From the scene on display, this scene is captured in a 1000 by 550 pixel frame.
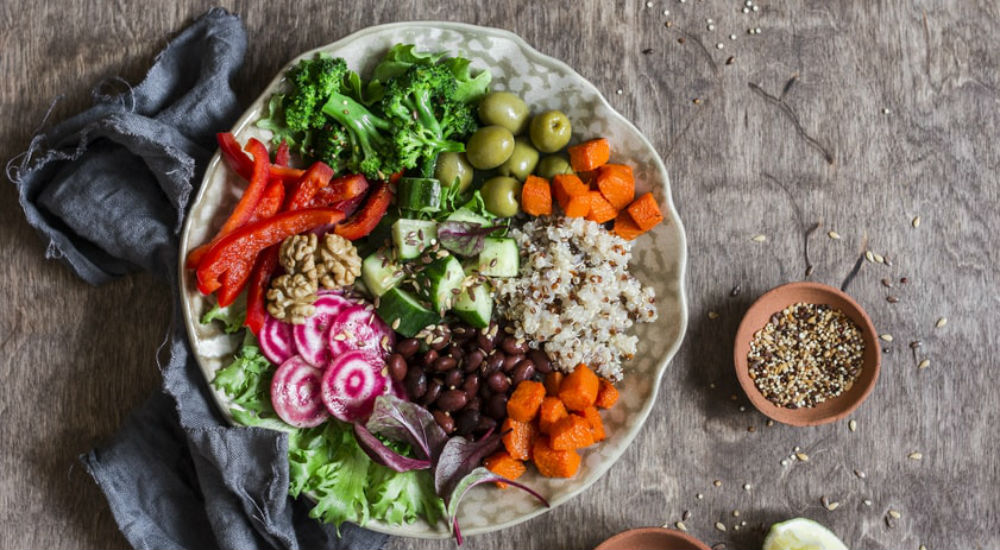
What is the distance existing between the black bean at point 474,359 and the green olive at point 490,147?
26.7 inches

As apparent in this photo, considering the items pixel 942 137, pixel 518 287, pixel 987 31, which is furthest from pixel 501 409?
pixel 987 31

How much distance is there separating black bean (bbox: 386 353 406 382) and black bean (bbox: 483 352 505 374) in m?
0.30

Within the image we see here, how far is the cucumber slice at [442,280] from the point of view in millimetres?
2586

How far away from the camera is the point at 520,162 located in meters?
2.68

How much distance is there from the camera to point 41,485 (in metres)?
2.87

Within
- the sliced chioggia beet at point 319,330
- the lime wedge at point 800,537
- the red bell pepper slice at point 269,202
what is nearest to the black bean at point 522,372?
the sliced chioggia beet at point 319,330

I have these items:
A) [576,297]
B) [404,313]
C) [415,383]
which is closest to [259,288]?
[404,313]

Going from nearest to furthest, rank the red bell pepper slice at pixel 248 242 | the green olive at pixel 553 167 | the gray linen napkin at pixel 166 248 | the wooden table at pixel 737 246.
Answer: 1. the red bell pepper slice at pixel 248 242
2. the gray linen napkin at pixel 166 248
3. the green olive at pixel 553 167
4. the wooden table at pixel 737 246

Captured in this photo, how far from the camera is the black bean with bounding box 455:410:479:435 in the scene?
2.63 m

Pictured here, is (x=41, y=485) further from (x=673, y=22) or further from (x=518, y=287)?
(x=673, y=22)

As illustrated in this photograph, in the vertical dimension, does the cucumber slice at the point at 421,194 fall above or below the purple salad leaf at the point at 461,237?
above

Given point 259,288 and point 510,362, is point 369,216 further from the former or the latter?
point 510,362

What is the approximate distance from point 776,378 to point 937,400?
727 millimetres

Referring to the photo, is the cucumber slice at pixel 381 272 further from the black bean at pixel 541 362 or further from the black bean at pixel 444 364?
the black bean at pixel 541 362
